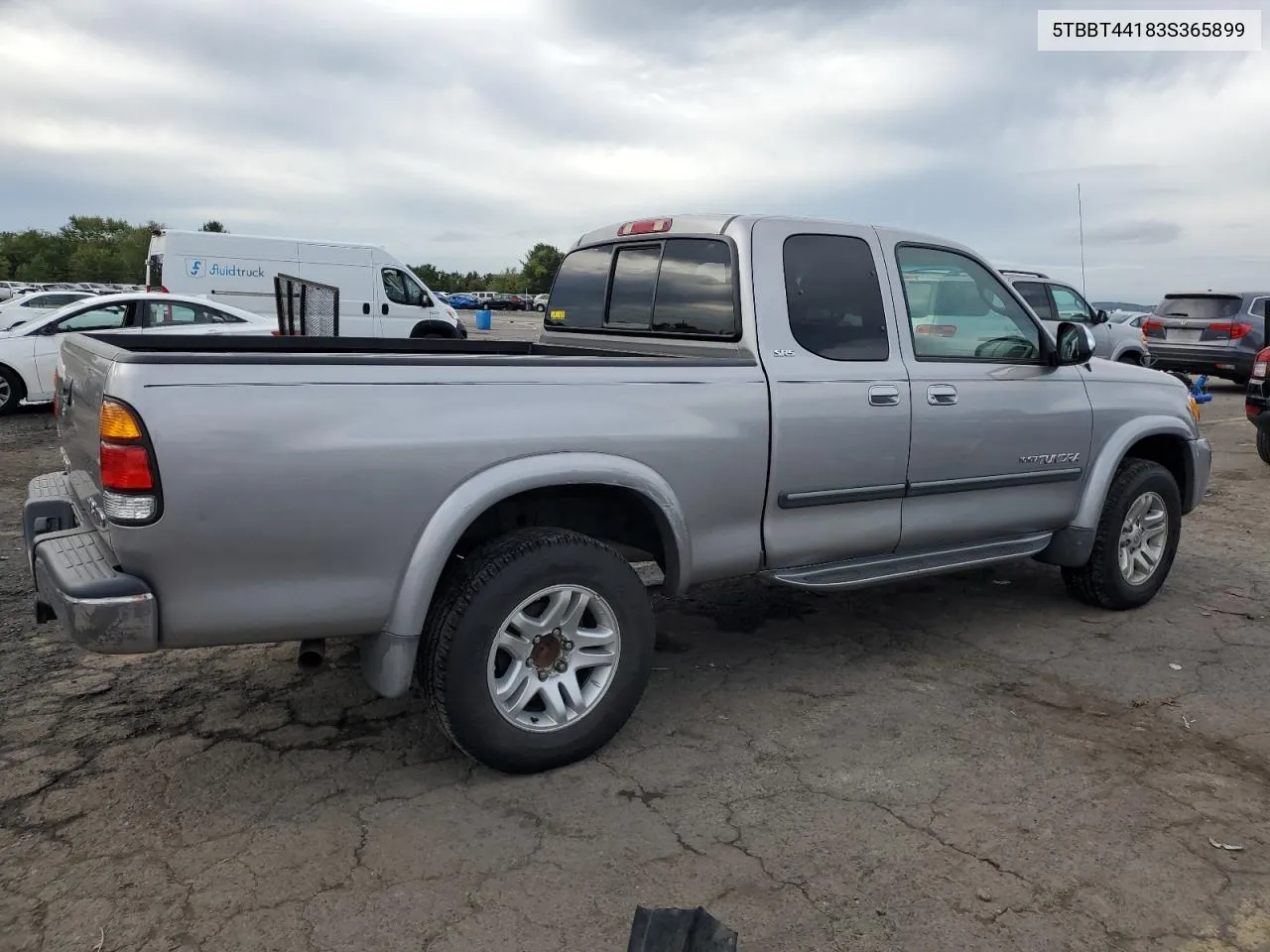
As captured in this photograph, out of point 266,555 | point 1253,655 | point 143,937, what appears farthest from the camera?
point 1253,655

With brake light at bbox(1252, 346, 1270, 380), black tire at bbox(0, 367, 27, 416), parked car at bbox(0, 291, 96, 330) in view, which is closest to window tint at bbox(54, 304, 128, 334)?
black tire at bbox(0, 367, 27, 416)

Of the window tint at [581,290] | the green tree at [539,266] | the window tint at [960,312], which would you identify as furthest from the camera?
the green tree at [539,266]

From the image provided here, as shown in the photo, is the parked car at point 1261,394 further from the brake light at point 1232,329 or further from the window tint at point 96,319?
the window tint at point 96,319

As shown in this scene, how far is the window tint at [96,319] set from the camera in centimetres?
1173

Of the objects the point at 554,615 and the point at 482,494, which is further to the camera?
the point at 554,615

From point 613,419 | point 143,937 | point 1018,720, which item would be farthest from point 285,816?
point 1018,720

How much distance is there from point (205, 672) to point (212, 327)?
812 centimetres

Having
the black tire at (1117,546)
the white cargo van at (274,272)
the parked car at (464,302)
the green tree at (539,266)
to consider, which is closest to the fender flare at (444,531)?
the black tire at (1117,546)

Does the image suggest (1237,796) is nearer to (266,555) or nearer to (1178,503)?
(1178,503)

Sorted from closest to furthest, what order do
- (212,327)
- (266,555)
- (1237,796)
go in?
1. (266,555)
2. (1237,796)
3. (212,327)

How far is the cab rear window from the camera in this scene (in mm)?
3986

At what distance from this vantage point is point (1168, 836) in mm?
2963

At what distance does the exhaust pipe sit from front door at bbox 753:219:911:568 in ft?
5.44

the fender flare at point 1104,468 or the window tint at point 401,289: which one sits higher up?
the window tint at point 401,289
